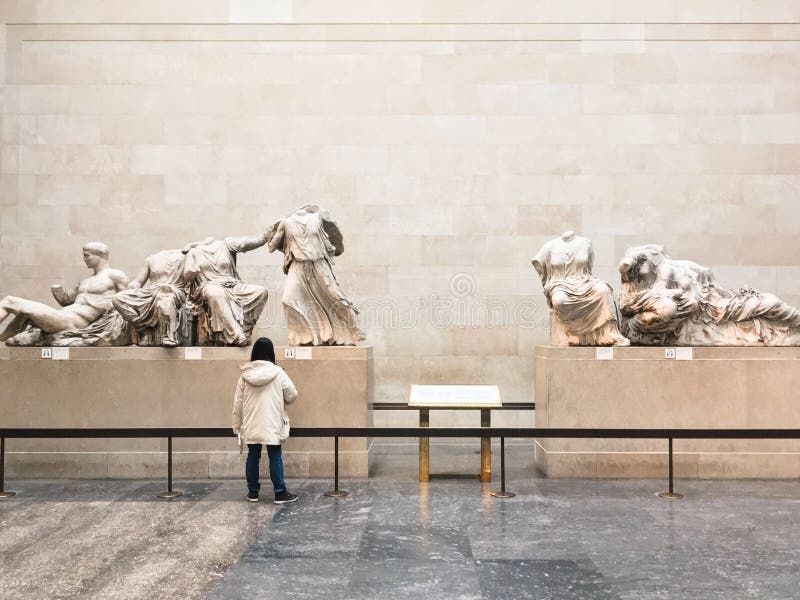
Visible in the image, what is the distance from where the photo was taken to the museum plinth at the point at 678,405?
7.48 m

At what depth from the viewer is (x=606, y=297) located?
298 inches

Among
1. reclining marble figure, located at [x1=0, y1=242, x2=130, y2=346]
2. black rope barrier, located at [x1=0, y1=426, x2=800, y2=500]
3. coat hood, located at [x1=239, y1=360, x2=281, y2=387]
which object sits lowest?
black rope barrier, located at [x1=0, y1=426, x2=800, y2=500]

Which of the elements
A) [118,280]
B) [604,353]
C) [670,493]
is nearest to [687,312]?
[604,353]

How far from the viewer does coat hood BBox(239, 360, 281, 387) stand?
6223mm

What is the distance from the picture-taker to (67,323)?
308 inches

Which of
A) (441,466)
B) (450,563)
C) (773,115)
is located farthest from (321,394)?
(773,115)

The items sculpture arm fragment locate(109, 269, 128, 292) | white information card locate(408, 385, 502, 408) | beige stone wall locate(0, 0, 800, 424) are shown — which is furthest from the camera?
beige stone wall locate(0, 0, 800, 424)

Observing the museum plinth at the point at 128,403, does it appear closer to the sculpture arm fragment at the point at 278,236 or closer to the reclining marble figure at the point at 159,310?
the reclining marble figure at the point at 159,310

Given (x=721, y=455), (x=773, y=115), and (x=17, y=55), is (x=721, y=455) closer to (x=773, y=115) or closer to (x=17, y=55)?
(x=773, y=115)

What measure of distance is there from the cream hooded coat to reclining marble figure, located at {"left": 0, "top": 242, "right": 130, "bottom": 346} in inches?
91.4

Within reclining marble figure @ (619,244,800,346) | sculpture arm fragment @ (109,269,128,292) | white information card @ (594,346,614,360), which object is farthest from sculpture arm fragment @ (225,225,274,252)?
reclining marble figure @ (619,244,800,346)

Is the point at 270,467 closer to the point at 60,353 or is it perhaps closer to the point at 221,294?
the point at 221,294

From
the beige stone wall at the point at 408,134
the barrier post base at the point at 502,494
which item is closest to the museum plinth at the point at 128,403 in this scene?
the barrier post base at the point at 502,494

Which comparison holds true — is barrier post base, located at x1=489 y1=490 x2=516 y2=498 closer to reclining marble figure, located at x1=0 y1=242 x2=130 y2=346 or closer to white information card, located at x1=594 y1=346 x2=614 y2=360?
white information card, located at x1=594 y1=346 x2=614 y2=360
